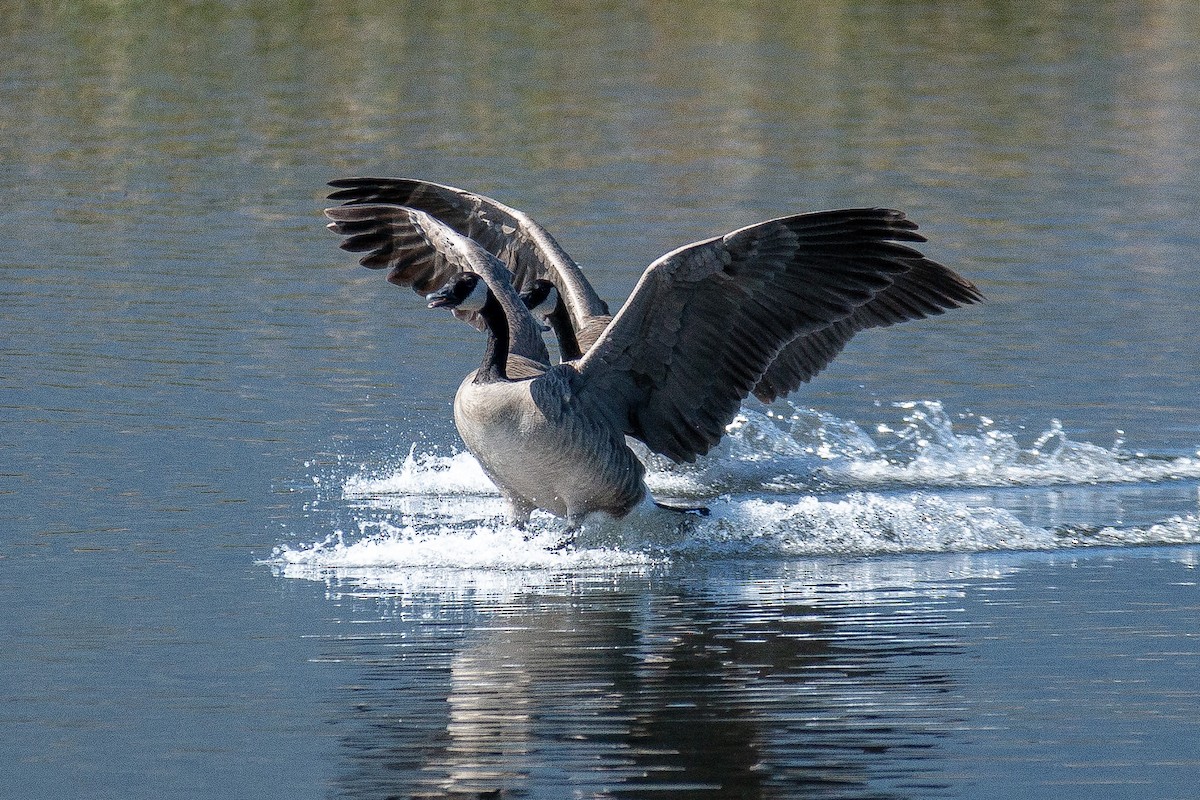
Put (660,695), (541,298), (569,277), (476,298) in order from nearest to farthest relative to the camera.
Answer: (660,695)
(476,298)
(541,298)
(569,277)

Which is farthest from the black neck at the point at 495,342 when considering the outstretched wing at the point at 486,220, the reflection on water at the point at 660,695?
the outstretched wing at the point at 486,220

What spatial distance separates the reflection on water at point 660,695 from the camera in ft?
21.0

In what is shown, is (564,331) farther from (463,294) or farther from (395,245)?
(463,294)

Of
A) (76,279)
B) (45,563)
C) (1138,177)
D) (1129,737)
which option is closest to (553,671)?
(1129,737)

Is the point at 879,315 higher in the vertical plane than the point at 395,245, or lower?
lower

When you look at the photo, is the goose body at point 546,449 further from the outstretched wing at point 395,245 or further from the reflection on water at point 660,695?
the outstretched wing at point 395,245

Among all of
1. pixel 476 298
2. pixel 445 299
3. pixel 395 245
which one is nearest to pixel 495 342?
pixel 476 298

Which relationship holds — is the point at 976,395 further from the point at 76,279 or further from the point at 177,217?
the point at 177,217

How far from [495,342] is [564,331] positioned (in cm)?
144

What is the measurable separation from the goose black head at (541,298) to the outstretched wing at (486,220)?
931 mm

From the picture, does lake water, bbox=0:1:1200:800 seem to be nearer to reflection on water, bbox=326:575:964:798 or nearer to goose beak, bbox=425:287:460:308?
reflection on water, bbox=326:575:964:798

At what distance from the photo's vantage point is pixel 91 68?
32.1m

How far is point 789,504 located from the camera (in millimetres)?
10961

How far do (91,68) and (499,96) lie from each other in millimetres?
7459
